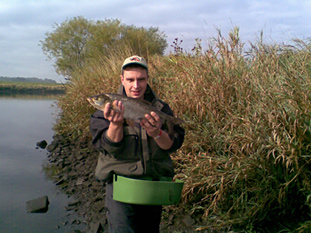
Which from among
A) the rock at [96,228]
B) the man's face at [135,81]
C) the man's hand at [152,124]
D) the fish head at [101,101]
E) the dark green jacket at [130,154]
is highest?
the man's face at [135,81]

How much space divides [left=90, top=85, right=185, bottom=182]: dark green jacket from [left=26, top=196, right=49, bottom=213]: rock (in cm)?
379

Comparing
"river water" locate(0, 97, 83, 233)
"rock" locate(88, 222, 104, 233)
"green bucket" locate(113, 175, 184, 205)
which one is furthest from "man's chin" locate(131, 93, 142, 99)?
"river water" locate(0, 97, 83, 233)

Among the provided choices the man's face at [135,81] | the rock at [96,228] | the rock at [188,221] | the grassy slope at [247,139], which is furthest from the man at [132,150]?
the rock at [96,228]

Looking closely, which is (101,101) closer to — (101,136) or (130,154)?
(101,136)

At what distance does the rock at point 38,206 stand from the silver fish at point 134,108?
397cm

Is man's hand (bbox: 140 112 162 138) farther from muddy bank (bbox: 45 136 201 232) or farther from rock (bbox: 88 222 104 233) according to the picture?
rock (bbox: 88 222 104 233)

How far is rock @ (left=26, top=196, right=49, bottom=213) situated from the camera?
5.39 metres

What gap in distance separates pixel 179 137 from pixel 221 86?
8.42 ft

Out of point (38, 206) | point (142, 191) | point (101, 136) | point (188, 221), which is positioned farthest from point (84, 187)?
point (142, 191)

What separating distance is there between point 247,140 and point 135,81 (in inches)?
74.1

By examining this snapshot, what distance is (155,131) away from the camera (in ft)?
7.20

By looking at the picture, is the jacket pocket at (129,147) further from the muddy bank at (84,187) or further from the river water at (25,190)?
the river water at (25,190)

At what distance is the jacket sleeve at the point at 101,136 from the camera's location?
85.6 inches

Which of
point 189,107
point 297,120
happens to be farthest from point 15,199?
point 297,120
